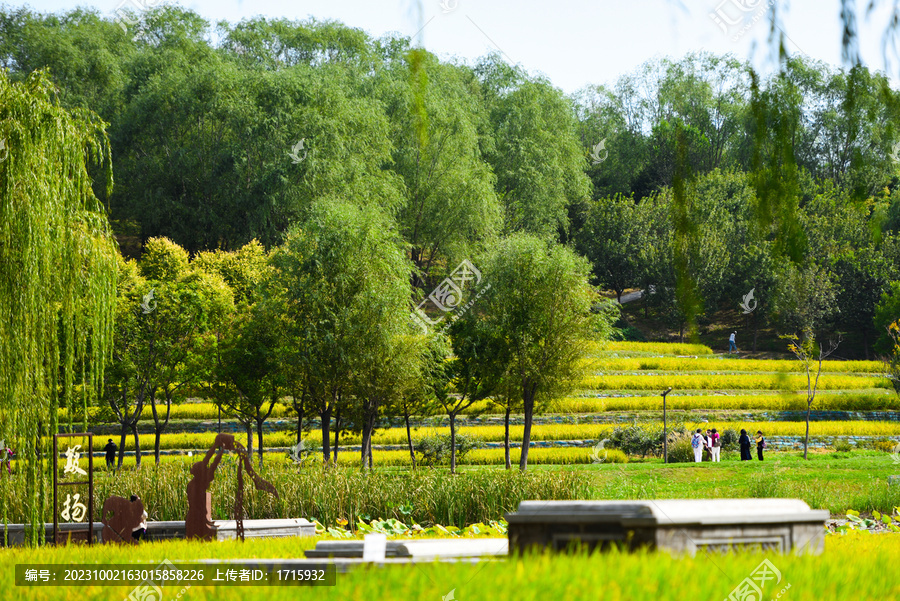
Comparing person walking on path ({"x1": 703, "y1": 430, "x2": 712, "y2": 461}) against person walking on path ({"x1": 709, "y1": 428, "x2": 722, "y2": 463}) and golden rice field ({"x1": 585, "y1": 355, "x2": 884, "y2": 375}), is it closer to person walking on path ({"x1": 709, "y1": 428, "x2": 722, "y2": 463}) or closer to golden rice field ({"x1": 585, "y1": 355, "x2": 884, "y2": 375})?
person walking on path ({"x1": 709, "y1": 428, "x2": 722, "y2": 463})

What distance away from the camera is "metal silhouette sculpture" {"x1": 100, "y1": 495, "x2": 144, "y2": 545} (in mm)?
9984

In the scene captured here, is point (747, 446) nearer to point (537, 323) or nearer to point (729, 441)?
point (729, 441)

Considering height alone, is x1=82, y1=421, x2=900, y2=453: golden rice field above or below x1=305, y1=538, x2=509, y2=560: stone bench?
below

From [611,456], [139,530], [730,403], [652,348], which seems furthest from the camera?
[652,348]

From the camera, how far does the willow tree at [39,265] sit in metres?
7.48

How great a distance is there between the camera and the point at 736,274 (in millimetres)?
48594

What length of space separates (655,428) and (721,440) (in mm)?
2239

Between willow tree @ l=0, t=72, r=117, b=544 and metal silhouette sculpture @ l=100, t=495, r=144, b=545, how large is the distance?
6.65ft

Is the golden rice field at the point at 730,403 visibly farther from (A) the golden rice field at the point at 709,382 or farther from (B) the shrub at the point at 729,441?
(B) the shrub at the point at 729,441

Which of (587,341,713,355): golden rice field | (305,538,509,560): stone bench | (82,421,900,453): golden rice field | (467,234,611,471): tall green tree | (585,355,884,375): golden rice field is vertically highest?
(467,234,611,471): tall green tree

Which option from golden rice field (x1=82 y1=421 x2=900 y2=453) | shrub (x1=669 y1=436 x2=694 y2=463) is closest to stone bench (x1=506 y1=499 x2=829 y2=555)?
shrub (x1=669 y1=436 x2=694 y2=463)

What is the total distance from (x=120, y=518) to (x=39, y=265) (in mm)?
4045

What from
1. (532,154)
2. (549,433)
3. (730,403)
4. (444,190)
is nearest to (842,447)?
(730,403)

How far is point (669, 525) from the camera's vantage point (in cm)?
495
